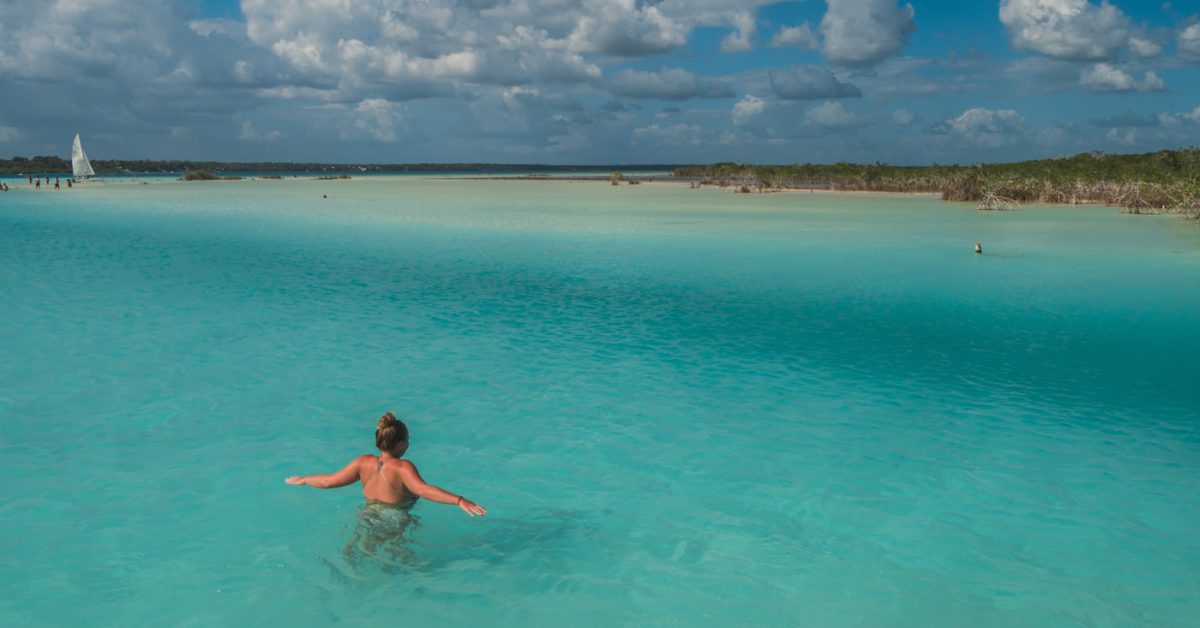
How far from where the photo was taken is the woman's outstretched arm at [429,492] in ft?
23.9

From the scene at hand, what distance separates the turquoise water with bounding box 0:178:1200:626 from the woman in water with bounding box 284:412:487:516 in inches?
20.6

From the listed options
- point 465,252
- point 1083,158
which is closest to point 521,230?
point 465,252

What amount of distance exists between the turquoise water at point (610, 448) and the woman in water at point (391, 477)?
0.52 m

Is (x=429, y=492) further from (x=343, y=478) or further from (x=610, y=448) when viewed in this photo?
(x=610, y=448)

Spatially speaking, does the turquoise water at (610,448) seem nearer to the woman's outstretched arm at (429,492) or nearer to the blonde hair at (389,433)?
the woman's outstretched arm at (429,492)

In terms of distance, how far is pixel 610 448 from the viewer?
38.4 ft

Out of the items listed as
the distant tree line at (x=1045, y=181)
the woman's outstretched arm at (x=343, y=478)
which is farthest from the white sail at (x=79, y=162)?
the woman's outstretched arm at (x=343, y=478)

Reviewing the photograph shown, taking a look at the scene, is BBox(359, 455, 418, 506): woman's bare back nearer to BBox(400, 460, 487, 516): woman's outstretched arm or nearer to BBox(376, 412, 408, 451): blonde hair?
BBox(400, 460, 487, 516): woman's outstretched arm

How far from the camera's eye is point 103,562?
8289 mm

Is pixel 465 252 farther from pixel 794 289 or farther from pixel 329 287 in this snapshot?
pixel 794 289

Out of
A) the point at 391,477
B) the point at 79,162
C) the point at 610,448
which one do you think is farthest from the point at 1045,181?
the point at 79,162

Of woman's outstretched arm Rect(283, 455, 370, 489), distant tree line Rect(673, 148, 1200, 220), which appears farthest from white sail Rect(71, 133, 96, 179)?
woman's outstretched arm Rect(283, 455, 370, 489)

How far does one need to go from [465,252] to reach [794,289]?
15.7 metres

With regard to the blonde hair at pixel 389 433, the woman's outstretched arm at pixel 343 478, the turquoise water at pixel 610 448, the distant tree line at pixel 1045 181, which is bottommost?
the turquoise water at pixel 610 448
